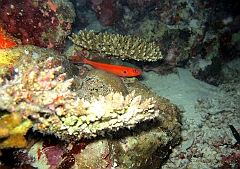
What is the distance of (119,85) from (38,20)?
2836mm

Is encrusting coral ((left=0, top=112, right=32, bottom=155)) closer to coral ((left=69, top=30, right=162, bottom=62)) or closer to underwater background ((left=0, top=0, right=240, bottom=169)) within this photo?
underwater background ((left=0, top=0, right=240, bottom=169))

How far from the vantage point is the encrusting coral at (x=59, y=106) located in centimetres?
196

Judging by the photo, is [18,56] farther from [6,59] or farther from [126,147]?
[126,147]

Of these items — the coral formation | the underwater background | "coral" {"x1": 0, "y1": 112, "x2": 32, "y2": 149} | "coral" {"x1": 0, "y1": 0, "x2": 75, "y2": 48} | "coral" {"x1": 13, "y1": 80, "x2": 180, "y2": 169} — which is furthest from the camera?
"coral" {"x1": 0, "y1": 0, "x2": 75, "y2": 48}

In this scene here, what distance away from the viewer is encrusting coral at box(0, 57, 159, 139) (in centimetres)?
196

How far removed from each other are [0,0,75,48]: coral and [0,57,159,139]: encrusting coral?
2.77 metres

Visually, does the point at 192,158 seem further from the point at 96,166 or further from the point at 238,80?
the point at 238,80

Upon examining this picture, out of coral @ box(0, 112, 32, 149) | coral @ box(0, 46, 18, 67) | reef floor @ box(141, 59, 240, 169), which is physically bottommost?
reef floor @ box(141, 59, 240, 169)

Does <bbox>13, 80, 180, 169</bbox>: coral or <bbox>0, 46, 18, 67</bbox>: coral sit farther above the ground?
<bbox>0, 46, 18, 67</bbox>: coral

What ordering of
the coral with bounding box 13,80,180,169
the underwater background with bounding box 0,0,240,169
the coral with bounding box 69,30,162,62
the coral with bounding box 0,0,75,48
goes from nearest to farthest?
the underwater background with bounding box 0,0,240,169
the coral with bounding box 13,80,180,169
the coral with bounding box 0,0,75,48
the coral with bounding box 69,30,162,62

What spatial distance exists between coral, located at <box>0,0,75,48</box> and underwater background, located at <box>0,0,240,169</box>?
0.08ft

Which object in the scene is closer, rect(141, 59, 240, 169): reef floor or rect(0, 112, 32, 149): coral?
rect(0, 112, 32, 149): coral

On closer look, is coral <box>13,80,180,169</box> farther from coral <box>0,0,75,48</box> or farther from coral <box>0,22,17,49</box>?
coral <box>0,22,17,49</box>

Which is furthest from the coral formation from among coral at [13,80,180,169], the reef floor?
the reef floor
